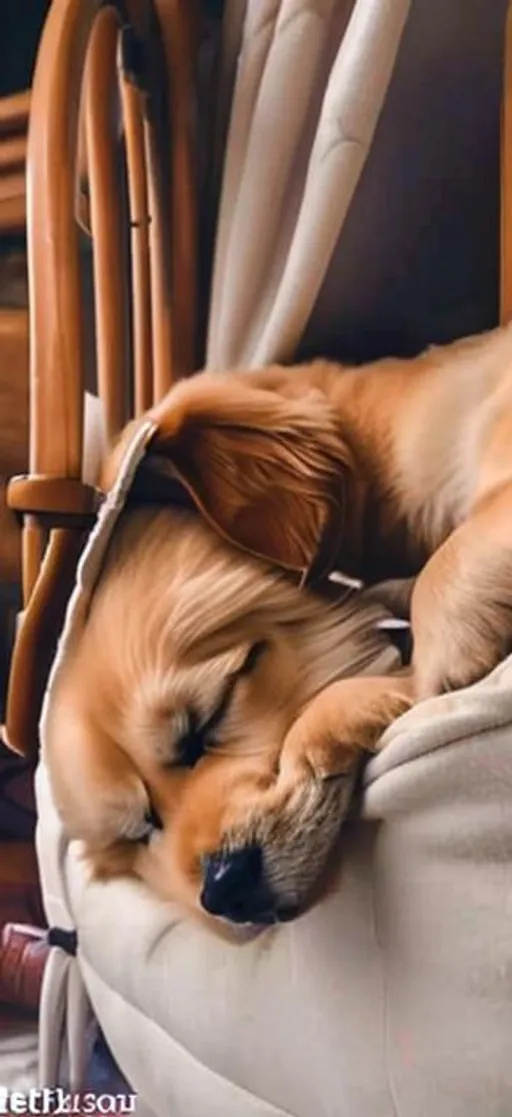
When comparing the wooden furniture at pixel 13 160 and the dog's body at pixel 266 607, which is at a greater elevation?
the wooden furniture at pixel 13 160

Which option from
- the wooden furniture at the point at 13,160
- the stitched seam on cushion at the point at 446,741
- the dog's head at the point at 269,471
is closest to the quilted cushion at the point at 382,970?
the stitched seam on cushion at the point at 446,741

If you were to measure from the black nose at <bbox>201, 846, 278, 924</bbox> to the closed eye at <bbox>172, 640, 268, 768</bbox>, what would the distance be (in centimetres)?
6

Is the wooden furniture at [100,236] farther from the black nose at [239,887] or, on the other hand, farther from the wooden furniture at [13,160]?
the black nose at [239,887]

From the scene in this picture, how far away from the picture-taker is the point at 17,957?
921 millimetres

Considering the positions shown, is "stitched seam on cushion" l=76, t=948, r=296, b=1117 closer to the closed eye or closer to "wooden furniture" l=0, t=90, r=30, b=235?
the closed eye

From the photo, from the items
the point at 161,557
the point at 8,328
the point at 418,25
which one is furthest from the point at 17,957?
the point at 418,25

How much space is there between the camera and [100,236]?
913 mm

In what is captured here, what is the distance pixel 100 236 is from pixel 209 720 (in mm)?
309

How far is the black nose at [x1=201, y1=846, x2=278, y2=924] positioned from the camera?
726 millimetres

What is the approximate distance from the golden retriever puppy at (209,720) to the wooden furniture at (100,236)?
2.6 inches

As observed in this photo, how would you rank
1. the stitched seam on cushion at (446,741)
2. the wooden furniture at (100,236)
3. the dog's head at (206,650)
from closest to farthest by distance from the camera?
the stitched seam on cushion at (446,741) < the dog's head at (206,650) < the wooden furniture at (100,236)

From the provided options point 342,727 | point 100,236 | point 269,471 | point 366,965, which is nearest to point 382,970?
point 366,965

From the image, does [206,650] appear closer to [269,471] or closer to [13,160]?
[269,471]

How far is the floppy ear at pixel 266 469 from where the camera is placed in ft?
2.63
